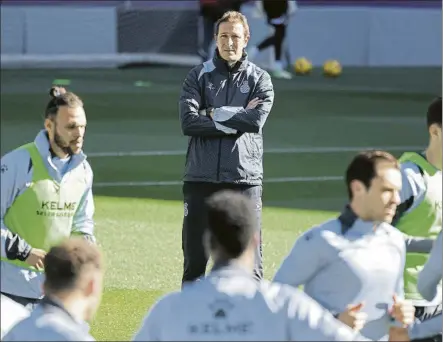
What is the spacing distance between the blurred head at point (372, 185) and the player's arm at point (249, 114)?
3.62m

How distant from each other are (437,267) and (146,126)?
16.4 m

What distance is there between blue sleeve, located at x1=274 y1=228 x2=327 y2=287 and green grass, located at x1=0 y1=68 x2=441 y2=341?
153 inches

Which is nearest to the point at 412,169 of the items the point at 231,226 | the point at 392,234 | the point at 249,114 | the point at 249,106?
the point at 392,234

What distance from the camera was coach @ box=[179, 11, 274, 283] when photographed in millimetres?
10602

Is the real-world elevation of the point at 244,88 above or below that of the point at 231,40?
below

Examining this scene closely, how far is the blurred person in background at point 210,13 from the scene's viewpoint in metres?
31.6

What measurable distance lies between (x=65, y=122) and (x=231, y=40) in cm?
275

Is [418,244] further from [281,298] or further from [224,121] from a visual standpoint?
[224,121]

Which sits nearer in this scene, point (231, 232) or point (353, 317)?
point (231, 232)

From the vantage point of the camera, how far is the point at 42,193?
823cm

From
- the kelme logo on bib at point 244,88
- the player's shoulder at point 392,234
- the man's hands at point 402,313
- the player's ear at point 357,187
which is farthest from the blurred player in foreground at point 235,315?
the kelme logo on bib at point 244,88

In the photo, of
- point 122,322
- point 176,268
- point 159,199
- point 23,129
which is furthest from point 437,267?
point 23,129

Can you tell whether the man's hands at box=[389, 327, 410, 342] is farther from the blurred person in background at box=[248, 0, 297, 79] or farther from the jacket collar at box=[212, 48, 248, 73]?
the blurred person in background at box=[248, 0, 297, 79]

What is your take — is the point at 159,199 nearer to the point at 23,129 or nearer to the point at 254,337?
the point at 23,129
